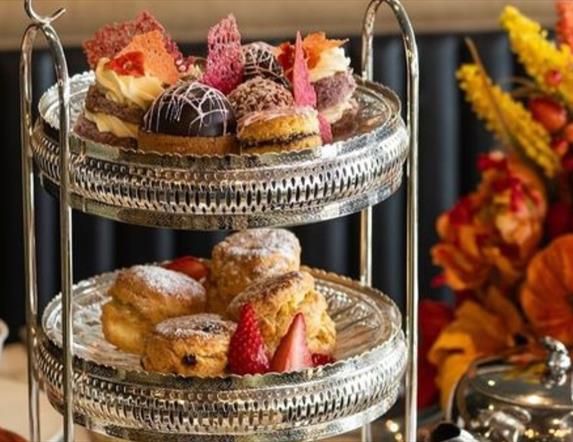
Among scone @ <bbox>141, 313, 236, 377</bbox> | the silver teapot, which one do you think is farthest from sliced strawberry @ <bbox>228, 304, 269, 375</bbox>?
the silver teapot

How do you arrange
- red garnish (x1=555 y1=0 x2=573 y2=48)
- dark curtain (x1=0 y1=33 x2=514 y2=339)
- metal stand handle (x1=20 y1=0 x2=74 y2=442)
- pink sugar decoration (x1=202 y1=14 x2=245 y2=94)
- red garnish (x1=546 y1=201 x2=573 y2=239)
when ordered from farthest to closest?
1. dark curtain (x1=0 y1=33 x2=514 y2=339)
2. red garnish (x1=546 y1=201 x2=573 y2=239)
3. red garnish (x1=555 y1=0 x2=573 y2=48)
4. pink sugar decoration (x1=202 y1=14 x2=245 y2=94)
5. metal stand handle (x1=20 y1=0 x2=74 y2=442)

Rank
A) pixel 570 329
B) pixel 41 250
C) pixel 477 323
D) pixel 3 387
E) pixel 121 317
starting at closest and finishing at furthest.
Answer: pixel 121 317, pixel 3 387, pixel 570 329, pixel 477 323, pixel 41 250

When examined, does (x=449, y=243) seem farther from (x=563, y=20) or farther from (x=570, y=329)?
(x=563, y=20)

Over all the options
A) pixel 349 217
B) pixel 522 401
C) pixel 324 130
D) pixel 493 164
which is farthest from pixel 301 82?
pixel 349 217

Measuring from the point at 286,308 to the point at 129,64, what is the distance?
190mm

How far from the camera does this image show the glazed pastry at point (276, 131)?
959mm

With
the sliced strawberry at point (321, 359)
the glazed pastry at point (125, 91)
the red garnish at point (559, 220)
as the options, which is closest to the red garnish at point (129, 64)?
the glazed pastry at point (125, 91)

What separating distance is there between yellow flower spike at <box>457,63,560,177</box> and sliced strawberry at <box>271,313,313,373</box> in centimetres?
64

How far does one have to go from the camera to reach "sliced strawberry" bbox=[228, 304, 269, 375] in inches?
38.2

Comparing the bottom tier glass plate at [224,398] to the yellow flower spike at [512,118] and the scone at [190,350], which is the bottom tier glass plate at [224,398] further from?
the yellow flower spike at [512,118]

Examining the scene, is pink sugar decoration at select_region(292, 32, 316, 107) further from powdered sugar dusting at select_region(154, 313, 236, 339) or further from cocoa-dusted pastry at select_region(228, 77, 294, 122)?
powdered sugar dusting at select_region(154, 313, 236, 339)

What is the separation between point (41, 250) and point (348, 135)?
45.3 inches

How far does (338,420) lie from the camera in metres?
0.98

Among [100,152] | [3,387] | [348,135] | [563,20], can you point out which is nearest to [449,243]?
[563,20]
